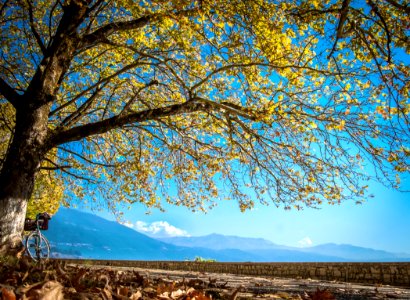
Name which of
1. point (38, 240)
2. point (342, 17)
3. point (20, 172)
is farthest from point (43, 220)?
point (342, 17)

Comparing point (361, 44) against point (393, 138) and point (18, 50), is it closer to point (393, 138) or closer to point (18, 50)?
point (393, 138)

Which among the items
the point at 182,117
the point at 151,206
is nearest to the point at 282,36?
the point at 182,117

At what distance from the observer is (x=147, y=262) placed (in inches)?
663

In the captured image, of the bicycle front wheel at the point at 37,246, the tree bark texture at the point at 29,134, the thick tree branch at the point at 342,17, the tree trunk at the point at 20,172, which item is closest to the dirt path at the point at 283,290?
the tree trunk at the point at 20,172

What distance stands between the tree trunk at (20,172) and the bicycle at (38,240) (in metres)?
2.41

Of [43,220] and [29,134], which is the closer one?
[29,134]

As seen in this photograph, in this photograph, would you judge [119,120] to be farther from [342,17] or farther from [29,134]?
[342,17]

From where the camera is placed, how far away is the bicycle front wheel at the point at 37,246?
1020 centimetres

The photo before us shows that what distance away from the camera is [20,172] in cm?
816

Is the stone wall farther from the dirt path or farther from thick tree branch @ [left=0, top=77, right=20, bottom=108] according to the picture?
thick tree branch @ [left=0, top=77, right=20, bottom=108]

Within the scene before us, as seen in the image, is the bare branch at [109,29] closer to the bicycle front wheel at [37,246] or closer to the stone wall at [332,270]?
the bicycle front wheel at [37,246]

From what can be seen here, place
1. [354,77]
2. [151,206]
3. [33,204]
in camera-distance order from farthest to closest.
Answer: [33,204] → [151,206] → [354,77]

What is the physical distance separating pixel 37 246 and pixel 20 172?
3.26 metres

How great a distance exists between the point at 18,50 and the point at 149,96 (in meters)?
4.98
